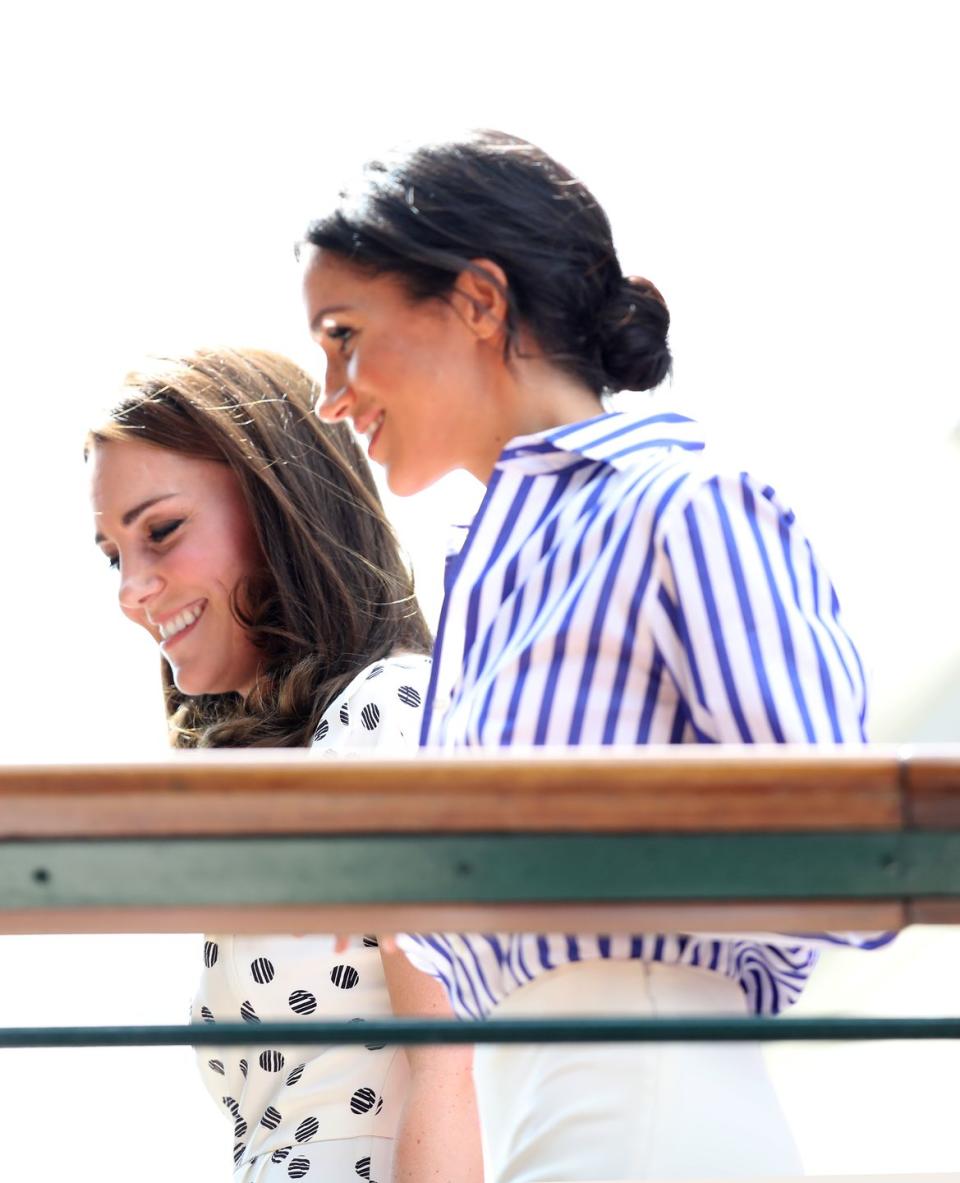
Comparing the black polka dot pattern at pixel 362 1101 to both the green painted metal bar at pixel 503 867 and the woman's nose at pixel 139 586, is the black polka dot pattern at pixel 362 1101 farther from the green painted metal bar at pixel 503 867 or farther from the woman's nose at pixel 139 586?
the green painted metal bar at pixel 503 867

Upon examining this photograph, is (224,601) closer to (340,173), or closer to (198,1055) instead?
(198,1055)

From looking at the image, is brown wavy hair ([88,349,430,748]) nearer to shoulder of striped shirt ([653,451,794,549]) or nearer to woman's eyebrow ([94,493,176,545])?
woman's eyebrow ([94,493,176,545])

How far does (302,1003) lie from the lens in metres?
1.48

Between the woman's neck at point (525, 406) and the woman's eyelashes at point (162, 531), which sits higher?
the woman's neck at point (525, 406)

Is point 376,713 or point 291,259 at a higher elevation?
point 291,259

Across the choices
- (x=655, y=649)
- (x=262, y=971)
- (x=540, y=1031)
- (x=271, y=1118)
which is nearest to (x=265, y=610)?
(x=262, y=971)

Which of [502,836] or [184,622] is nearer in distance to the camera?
[502,836]

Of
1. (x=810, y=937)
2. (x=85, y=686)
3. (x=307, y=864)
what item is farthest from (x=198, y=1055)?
(x=85, y=686)

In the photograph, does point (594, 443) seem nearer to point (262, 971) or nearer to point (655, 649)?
point (655, 649)

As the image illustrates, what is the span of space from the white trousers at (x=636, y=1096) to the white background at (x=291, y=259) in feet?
6.45

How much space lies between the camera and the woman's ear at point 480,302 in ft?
3.70

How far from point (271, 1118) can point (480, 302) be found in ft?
2.50

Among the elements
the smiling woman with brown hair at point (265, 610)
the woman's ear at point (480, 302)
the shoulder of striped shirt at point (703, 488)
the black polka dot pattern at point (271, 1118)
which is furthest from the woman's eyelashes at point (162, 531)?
the shoulder of striped shirt at point (703, 488)

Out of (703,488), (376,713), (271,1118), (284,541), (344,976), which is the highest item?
(703,488)
